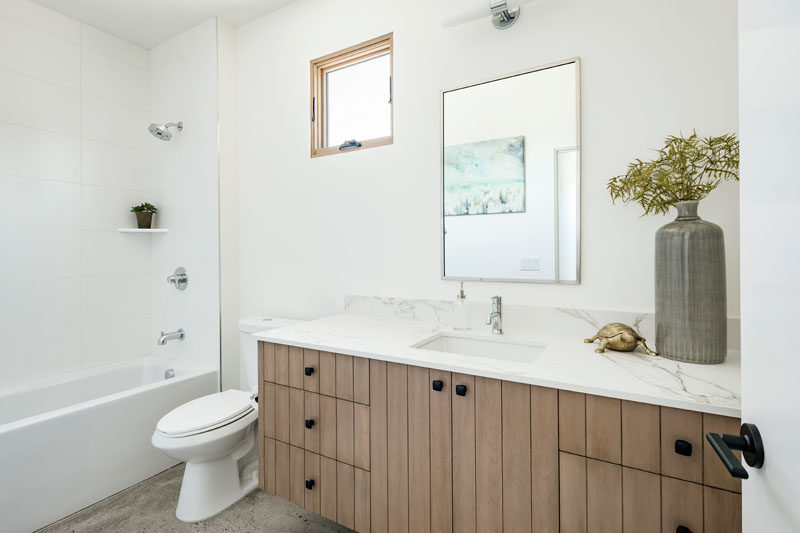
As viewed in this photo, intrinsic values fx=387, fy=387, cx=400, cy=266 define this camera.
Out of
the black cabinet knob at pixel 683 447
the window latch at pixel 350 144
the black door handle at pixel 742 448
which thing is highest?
the window latch at pixel 350 144

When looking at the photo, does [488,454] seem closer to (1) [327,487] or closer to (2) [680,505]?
(2) [680,505]

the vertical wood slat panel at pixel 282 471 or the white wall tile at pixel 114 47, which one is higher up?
the white wall tile at pixel 114 47

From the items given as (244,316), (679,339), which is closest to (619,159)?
(679,339)

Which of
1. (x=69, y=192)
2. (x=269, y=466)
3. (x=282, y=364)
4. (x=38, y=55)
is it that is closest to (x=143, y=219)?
(x=69, y=192)

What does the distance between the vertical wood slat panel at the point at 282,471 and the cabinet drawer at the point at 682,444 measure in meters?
1.29

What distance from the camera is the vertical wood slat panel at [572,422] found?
997 mm

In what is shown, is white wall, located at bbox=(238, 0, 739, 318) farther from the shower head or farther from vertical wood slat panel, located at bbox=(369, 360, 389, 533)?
vertical wood slat panel, located at bbox=(369, 360, 389, 533)

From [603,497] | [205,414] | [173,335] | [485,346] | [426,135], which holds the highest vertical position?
[426,135]

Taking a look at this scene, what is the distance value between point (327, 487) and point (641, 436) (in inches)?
42.5

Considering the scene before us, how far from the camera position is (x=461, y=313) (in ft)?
5.70

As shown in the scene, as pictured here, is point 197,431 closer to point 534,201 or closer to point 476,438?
point 476,438

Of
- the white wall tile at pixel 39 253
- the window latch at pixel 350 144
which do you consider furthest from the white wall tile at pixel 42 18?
the window latch at pixel 350 144

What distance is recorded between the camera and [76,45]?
243cm

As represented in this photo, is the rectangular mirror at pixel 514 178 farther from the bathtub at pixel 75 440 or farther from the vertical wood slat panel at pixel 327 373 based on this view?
the bathtub at pixel 75 440
